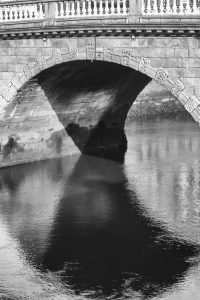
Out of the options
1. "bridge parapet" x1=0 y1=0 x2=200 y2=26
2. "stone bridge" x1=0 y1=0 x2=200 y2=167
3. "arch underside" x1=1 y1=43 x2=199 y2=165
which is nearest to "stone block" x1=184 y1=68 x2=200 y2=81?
"stone bridge" x1=0 y1=0 x2=200 y2=167

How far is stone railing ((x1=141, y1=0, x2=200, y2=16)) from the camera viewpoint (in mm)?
31469

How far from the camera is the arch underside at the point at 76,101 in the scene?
38.0m

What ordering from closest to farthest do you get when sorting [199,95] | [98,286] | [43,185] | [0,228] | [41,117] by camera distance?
1. [98,286]
2. [199,95]
3. [0,228]
4. [43,185]
5. [41,117]

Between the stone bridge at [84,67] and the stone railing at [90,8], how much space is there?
50 mm

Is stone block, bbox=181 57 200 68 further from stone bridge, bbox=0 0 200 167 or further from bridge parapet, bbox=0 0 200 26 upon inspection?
bridge parapet, bbox=0 0 200 26

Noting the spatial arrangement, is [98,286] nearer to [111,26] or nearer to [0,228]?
[0,228]

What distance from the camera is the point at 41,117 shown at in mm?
45500

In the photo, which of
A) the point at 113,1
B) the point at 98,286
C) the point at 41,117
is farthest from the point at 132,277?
the point at 41,117

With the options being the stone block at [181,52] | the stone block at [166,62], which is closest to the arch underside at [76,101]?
the stone block at [166,62]

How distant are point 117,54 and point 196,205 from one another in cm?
846

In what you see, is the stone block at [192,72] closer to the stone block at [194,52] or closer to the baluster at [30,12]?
the stone block at [194,52]

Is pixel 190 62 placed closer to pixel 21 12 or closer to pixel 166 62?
pixel 166 62

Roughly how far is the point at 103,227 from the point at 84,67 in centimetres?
1122

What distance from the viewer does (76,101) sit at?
46625 mm
